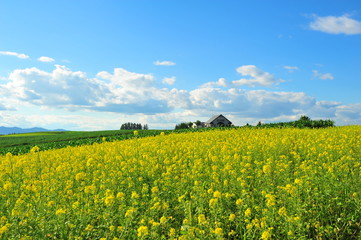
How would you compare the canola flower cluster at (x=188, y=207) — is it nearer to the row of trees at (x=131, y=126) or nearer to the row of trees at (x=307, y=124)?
the row of trees at (x=307, y=124)

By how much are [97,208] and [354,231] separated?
4.38 meters

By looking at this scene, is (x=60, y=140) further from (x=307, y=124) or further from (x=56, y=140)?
(x=307, y=124)

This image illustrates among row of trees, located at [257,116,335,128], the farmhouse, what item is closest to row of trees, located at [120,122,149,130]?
the farmhouse

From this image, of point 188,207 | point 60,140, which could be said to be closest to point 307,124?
point 188,207

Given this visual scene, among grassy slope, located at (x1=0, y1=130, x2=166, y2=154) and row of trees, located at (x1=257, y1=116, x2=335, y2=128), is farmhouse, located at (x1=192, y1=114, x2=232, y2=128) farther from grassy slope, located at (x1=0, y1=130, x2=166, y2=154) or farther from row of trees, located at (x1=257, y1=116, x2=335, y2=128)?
row of trees, located at (x1=257, y1=116, x2=335, y2=128)

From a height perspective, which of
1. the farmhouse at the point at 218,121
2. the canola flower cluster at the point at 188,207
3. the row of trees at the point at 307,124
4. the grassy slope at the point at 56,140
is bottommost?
the canola flower cluster at the point at 188,207

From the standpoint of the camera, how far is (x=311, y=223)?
16.3 ft

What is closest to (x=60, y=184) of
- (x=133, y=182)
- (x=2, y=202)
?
(x=2, y=202)

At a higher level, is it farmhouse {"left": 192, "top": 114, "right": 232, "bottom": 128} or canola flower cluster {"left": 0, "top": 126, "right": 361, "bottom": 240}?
farmhouse {"left": 192, "top": 114, "right": 232, "bottom": 128}

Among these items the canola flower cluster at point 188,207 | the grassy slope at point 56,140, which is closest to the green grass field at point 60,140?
the grassy slope at point 56,140

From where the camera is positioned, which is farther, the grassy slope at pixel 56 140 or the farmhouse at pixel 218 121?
the farmhouse at pixel 218 121

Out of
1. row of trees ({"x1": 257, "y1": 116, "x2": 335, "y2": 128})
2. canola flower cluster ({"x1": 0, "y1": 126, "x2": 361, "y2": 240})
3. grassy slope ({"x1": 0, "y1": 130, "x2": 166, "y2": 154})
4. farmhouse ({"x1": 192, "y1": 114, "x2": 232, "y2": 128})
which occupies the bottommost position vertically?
canola flower cluster ({"x1": 0, "y1": 126, "x2": 361, "y2": 240})

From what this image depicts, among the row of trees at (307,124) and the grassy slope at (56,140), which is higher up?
the row of trees at (307,124)

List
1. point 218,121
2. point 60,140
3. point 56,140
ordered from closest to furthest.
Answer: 1. point 60,140
2. point 56,140
3. point 218,121
